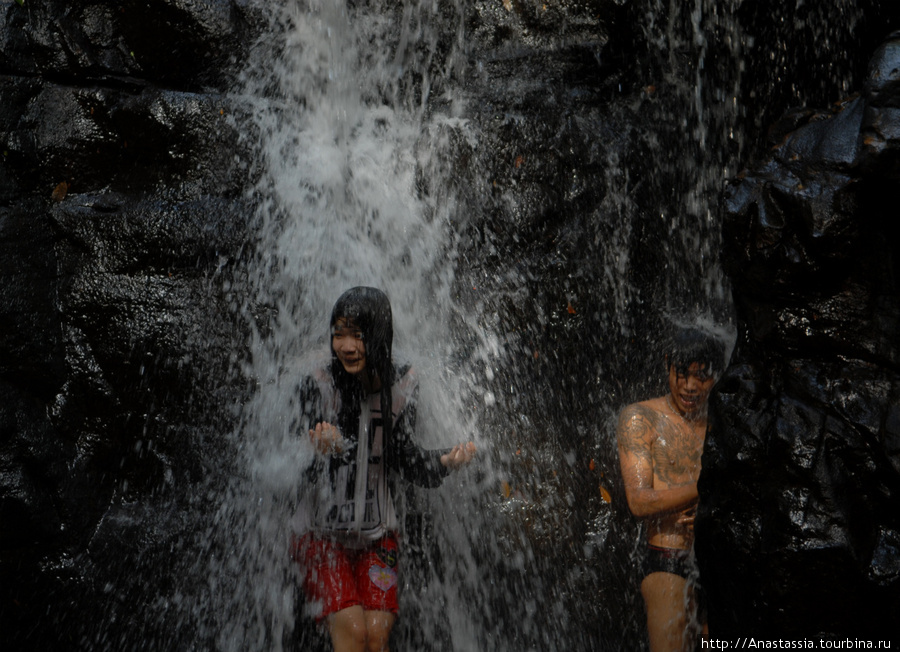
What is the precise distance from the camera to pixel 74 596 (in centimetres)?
409

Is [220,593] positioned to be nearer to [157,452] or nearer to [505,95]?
[157,452]

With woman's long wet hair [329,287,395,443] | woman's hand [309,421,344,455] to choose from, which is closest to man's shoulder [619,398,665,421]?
woman's long wet hair [329,287,395,443]

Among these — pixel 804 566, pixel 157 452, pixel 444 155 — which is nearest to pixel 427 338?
pixel 444 155

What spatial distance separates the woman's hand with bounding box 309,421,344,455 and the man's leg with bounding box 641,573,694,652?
1.68 metres

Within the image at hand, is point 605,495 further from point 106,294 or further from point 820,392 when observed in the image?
point 106,294

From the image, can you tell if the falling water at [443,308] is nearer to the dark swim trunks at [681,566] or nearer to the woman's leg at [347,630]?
the woman's leg at [347,630]

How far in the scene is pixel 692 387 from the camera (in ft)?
11.8

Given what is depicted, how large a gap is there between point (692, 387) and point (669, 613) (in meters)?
1.11

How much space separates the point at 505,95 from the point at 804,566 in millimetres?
3981

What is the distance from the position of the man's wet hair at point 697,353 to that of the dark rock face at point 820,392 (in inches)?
29.1

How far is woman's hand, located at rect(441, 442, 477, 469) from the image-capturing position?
320 cm

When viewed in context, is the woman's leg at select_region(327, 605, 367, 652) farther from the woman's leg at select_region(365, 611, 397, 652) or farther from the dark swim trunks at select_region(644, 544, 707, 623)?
the dark swim trunks at select_region(644, 544, 707, 623)

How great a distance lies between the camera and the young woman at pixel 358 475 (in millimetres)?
3258

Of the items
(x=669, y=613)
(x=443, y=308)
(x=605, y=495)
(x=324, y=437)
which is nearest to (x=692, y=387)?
(x=669, y=613)
